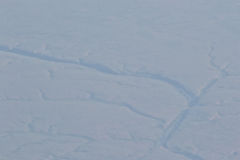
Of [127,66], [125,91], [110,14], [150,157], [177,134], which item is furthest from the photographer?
[110,14]

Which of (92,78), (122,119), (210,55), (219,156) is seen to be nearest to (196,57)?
(210,55)

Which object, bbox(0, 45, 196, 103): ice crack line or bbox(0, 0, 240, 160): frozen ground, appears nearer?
bbox(0, 0, 240, 160): frozen ground

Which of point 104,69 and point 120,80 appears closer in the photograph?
point 120,80

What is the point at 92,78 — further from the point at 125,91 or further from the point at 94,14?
the point at 94,14

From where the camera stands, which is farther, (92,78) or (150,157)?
(92,78)

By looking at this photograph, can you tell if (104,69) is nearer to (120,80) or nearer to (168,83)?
(120,80)

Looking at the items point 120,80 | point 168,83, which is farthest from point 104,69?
point 168,83

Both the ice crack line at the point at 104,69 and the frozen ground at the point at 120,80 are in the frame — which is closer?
the frozen ground at the point at 120,80

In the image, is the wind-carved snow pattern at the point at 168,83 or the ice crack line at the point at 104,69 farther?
the ice crack line at the point at 104,69
